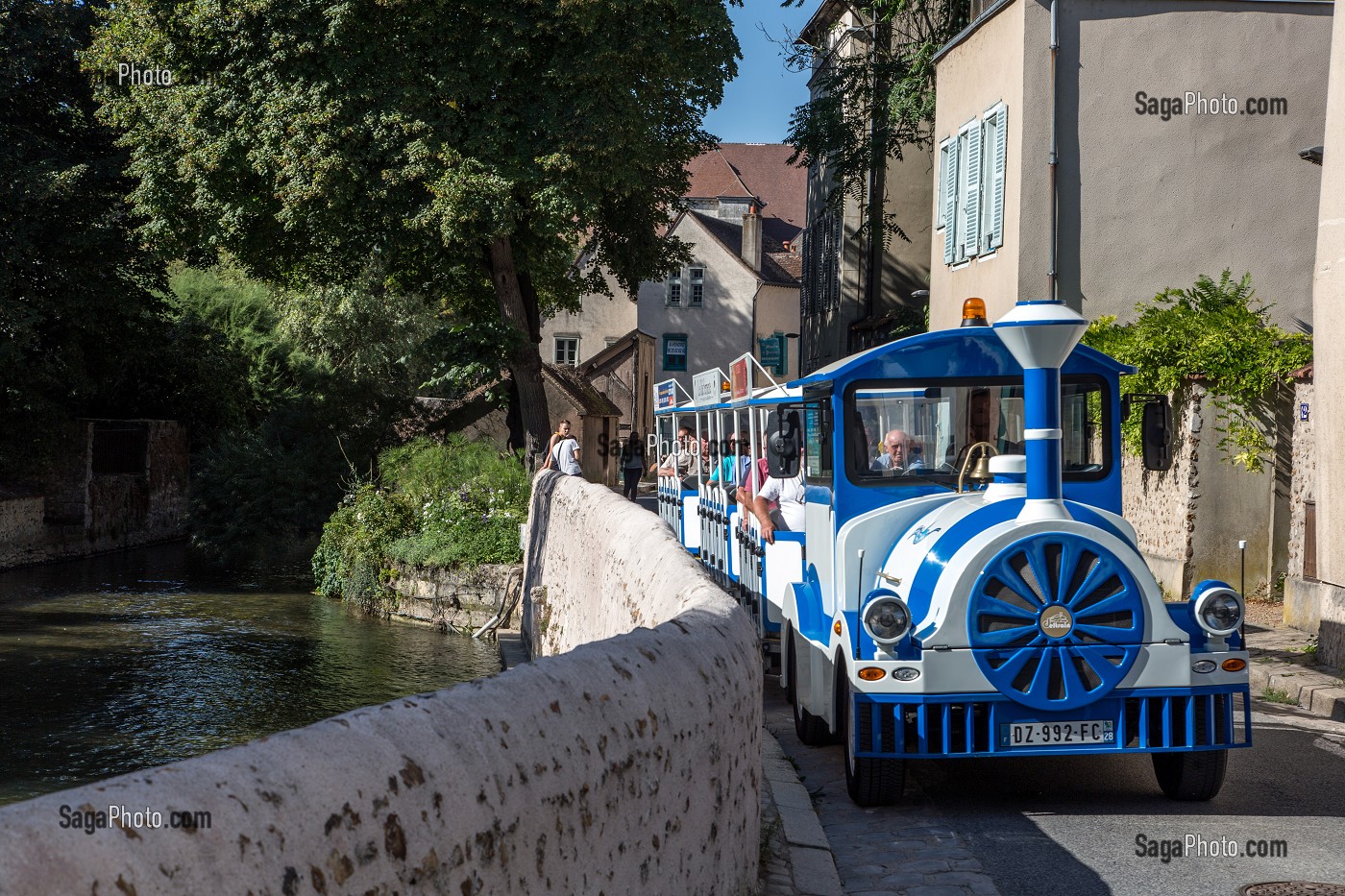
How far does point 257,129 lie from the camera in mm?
21516

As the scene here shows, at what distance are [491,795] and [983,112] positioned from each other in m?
16.2

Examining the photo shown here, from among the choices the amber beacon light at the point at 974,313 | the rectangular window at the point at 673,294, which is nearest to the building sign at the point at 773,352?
the rectangular window at the point at 673,294

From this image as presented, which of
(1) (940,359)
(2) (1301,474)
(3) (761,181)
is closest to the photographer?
(1) (940,359)

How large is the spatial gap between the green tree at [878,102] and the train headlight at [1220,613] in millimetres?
17695

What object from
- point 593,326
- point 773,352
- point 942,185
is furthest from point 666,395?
point 593,326

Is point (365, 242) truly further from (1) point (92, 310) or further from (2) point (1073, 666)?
(2) point (1073, 666)

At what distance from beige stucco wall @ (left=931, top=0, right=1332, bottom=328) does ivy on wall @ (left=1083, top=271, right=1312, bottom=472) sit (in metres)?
1.37

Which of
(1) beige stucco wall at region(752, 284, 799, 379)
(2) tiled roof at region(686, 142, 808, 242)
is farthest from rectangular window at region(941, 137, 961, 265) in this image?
(2) tiled roof at region(686, 142, 808, 242)

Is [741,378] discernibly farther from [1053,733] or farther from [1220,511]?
[1053,733]

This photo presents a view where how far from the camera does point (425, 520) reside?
21594 millimetres

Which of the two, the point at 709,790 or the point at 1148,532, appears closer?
the point at 709,790

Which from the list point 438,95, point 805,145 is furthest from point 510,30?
point 805,145

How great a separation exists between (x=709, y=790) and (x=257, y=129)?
19450mm

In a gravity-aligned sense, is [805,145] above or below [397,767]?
above
